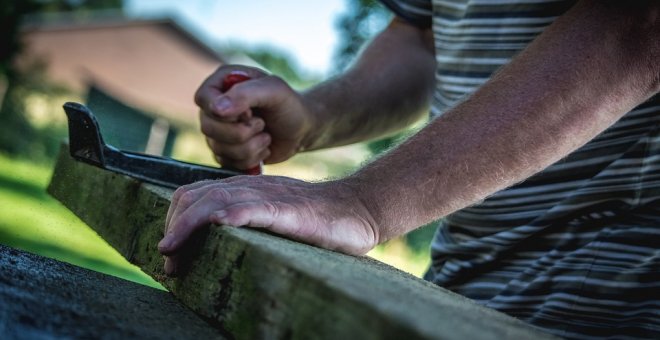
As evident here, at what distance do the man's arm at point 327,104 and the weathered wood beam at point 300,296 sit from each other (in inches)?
25.2

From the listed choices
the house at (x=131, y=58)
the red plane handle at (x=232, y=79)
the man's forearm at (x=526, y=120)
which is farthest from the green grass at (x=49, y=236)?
the house at (x=131, y=58)

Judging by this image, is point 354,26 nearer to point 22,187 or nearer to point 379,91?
point 22,187

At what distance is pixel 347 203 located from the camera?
4.56 feet

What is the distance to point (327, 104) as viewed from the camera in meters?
2.58

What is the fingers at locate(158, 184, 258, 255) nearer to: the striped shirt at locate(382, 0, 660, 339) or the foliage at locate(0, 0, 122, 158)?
the striped shirt at locate(382, 0, 660, 339)

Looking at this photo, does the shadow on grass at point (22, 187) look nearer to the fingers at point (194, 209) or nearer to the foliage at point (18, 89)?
the foliage at point (18, 89)

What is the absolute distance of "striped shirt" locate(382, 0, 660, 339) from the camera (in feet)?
5.85

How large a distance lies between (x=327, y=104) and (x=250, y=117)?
421 mm

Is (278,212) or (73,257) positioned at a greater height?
(278,212)

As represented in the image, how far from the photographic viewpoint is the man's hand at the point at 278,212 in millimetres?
1317

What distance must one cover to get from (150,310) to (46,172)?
1814 cm

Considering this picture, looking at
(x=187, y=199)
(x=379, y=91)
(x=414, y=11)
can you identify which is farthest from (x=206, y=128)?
(x=414, y=11)

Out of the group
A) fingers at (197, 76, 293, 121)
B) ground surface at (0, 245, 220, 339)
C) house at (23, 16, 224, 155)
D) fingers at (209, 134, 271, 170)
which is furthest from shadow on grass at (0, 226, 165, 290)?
house at (23, 16, 224, 155)

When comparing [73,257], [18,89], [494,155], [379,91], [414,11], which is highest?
[414,11]
